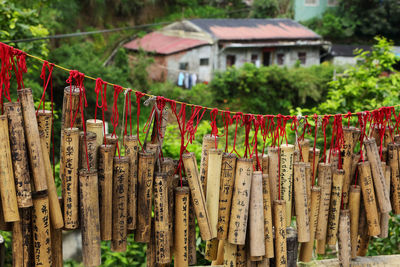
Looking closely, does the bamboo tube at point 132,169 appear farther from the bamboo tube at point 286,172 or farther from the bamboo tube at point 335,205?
the bamboo tube at point 335,205

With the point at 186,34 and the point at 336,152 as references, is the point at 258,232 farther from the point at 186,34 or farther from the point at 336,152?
the point at 186,34

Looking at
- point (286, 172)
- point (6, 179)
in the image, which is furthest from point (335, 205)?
point (6, 179)

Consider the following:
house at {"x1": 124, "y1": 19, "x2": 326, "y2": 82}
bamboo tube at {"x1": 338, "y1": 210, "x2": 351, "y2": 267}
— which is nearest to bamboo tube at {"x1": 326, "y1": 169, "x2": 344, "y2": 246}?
bamboo tube at {"x1": 338, "y1": 210, "x2": 351, "y2": 267}

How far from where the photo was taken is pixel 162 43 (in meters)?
19.7

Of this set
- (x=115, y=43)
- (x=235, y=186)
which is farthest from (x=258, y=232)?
(x=115, y=43)

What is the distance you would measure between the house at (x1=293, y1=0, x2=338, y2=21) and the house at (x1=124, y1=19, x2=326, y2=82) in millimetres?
2691

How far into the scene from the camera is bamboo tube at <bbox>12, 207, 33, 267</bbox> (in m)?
2.26

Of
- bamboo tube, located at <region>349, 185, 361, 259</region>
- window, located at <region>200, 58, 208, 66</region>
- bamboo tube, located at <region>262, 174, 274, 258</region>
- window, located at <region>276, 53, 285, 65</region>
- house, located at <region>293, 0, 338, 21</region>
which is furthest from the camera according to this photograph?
house, located at <region>293, 0, 338, 21</region>

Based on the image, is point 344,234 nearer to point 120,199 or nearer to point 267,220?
point 267,220

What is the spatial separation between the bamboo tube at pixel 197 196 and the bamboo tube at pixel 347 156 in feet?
3.29

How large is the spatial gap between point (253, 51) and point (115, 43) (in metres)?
6.16

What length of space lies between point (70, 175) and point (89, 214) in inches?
8.4

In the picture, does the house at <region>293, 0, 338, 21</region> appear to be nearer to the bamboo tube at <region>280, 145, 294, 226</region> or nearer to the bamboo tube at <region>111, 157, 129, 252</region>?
the bamboo tube at <region>280, 145, 294, 226</region>

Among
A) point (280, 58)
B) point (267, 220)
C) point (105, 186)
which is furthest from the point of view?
point (280, 58)
